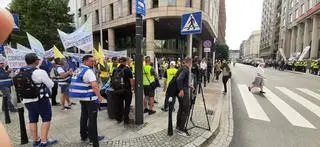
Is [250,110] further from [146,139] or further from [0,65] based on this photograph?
[0,65]

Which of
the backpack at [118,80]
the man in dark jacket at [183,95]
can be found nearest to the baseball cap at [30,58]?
the backpack at [118,80]

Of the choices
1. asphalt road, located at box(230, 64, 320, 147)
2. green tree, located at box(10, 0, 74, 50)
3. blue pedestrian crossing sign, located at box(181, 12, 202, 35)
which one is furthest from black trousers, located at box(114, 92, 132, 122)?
green tree, located at box(10, 0, 74, 50)

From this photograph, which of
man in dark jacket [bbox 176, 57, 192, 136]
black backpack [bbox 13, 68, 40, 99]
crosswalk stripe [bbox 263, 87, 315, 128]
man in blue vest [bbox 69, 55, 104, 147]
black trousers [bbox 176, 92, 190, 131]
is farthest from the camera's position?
crosswalk stripe [bbox 263, 87, 315, 128]

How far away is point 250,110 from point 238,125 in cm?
188

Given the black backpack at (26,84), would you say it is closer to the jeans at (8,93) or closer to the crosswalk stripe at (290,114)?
the jeans at (8,93)

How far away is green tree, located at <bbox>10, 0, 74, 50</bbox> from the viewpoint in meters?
26.9

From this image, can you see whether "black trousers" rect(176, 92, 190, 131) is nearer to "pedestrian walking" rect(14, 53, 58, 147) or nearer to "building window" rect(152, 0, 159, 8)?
"pedestrian walking" rect(14, 53, 58, 147)

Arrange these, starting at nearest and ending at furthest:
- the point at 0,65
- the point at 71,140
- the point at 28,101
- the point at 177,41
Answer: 1. the point at 28,101
2. the point at 71,140
3. the point at 0,65
4. the point at 177,41

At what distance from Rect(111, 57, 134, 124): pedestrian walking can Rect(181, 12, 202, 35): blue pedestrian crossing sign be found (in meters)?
1.81

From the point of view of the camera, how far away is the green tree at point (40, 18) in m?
26.9

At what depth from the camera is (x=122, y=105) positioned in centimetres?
538

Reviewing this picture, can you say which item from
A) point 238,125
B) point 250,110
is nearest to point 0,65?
point 238,125

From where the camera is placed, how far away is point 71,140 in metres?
4.18

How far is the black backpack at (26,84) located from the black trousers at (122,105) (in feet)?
6.62
